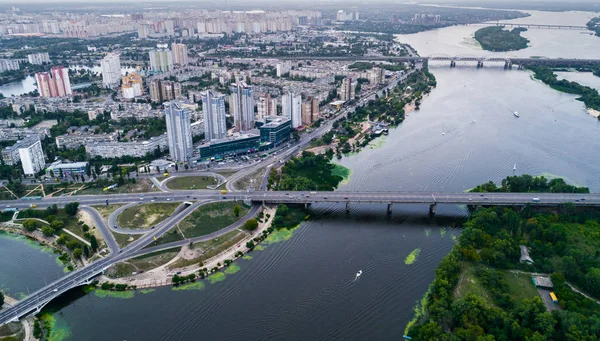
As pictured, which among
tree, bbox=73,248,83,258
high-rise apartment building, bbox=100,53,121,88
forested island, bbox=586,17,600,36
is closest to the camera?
tree, bbox=73,248,83,258

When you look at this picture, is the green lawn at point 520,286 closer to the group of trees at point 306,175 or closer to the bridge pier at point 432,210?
the bridge pier at point 432,210

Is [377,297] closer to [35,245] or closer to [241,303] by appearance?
[241,303]

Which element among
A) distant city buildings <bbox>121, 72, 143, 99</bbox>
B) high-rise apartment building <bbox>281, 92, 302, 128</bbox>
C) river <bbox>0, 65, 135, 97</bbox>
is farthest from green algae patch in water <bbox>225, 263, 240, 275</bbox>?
river <bbox>0, 65, 135, 97</bbox>

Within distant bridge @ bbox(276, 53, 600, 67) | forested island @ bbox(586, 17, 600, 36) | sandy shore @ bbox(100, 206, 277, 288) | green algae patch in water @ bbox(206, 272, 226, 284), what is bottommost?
green algae patch in water @ bbox(206, 272, 226, 284)

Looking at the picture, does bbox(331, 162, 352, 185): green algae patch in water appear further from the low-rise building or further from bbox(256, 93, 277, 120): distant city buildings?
the low-rise building

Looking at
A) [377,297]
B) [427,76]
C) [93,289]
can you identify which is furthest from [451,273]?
[427,76]

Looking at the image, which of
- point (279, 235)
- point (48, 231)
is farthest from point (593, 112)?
point (48, 231)
